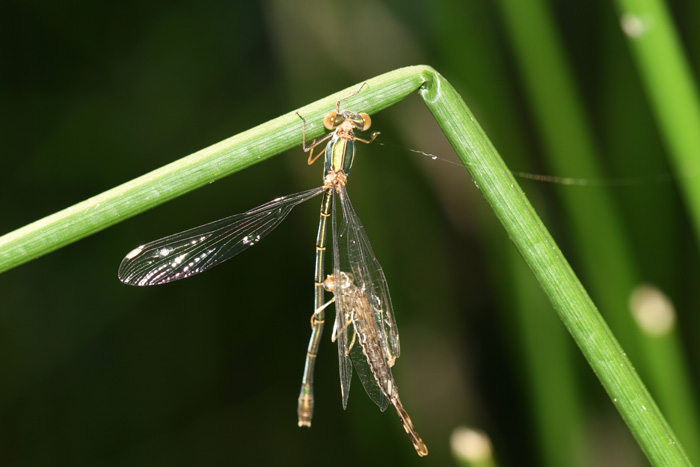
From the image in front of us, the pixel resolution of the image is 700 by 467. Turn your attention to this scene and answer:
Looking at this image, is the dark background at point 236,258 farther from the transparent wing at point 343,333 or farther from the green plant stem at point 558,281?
the green plant stem at point 558,281

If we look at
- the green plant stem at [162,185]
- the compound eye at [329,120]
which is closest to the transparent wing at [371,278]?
the compound eye at [329,120]

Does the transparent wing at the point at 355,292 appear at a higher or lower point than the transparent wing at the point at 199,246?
lower

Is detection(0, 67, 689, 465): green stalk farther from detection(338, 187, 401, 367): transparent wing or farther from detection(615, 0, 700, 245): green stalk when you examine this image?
detection(338, 187, 401, 367): transparent wing

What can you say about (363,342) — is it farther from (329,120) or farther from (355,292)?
(329,120)

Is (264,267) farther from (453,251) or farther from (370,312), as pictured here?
(370,312)

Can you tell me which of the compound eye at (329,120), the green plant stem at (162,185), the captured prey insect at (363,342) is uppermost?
the compound eye at (329,120)

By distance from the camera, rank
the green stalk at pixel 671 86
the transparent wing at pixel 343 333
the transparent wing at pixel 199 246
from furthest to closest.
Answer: the transparent wing at pixel 343 333, the transparent wing at pixel 199 246, the green stalk at pixel 671 86

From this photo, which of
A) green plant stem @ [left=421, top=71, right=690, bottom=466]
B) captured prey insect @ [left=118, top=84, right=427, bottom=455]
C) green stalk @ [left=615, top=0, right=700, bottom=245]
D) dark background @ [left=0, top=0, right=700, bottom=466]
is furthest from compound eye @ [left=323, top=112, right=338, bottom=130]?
dark background @ [left=0, top=0, right=700, bottom=466]

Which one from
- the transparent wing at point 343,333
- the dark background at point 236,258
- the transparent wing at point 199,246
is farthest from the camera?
the dark background at point 236,258
